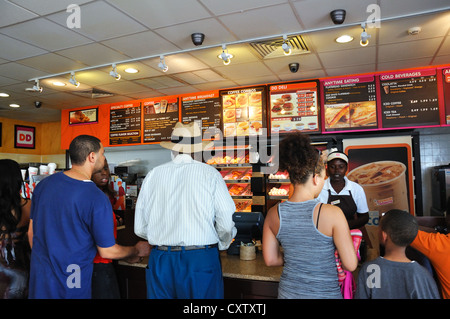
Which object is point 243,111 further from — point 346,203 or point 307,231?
point 307,231

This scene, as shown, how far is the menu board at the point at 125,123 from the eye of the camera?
552 cm

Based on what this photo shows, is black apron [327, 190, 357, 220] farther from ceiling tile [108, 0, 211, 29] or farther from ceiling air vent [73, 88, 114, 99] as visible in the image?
ceiling air vent [73, 88, 114, 99]

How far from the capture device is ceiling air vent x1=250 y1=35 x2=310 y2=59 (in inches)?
127

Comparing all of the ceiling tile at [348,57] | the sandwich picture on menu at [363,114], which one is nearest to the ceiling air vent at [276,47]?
the ceiling tile at [348,57]

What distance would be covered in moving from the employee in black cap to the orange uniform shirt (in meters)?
1.12

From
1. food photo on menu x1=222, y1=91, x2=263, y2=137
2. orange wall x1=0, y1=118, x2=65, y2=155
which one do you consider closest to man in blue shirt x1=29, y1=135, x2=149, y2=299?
food photo on menu x1=222, y1=91, x2=263, y2=137

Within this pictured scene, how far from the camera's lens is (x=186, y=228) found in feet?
6.12

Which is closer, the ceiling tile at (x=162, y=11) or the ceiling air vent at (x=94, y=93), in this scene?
the ceiling tile at (x=162, y=11)

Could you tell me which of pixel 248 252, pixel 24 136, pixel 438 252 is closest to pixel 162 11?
pixel 248 252

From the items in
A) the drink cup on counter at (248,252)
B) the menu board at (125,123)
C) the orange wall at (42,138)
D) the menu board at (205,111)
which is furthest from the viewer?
the orange wall at (42,138)

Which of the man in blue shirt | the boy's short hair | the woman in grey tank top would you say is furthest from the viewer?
the man in blue shirt

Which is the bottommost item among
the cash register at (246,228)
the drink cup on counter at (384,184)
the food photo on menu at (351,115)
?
the cash register at (246,228)

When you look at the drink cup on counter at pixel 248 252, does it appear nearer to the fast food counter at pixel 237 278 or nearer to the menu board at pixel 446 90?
the fast food counter at pixel 237 278

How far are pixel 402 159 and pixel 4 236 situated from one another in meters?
4.29
